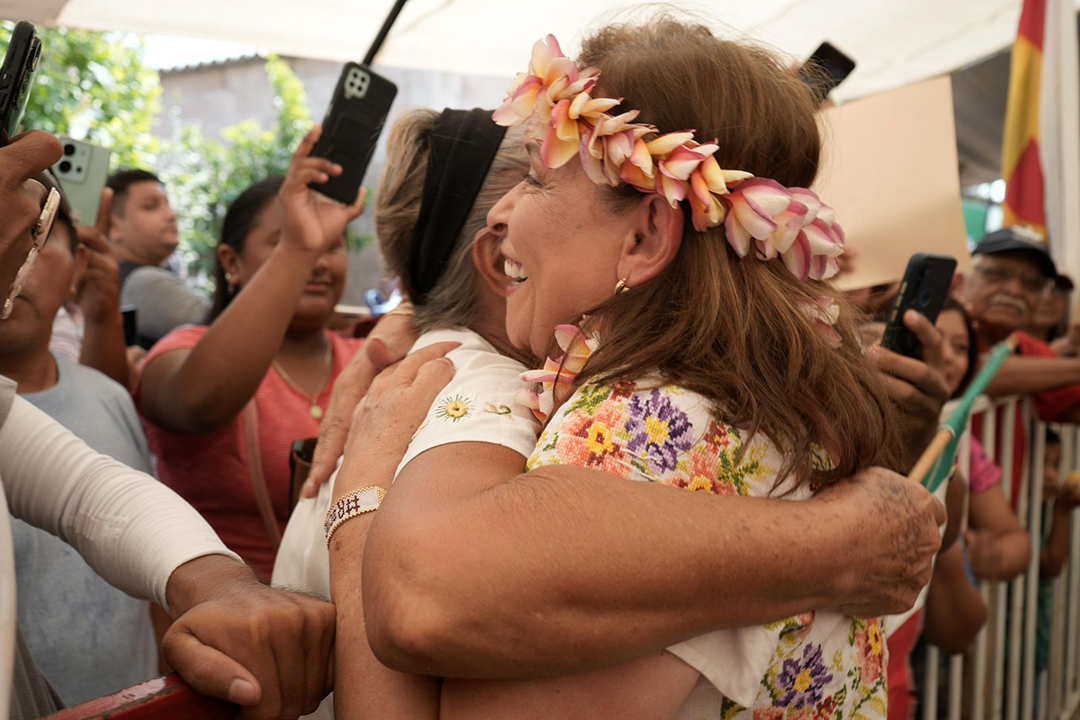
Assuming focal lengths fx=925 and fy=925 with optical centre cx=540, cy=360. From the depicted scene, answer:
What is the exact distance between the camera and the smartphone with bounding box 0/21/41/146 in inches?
50.9

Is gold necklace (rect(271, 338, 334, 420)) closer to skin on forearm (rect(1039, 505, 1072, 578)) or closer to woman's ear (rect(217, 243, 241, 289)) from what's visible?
woman's ear (rect(217, 243, 241, 289))

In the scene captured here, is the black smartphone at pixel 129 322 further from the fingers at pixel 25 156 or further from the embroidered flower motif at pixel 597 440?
the embroidered flower motif at pixel 597 440

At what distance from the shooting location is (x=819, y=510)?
1188 mm

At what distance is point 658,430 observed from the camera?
3.71 ft

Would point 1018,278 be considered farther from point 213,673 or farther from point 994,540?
point 213,673

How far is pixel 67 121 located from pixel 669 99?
11.1 m

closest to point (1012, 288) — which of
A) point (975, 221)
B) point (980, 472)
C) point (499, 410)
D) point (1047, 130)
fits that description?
point (1047, 130)

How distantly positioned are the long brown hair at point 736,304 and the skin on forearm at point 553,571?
164 mm

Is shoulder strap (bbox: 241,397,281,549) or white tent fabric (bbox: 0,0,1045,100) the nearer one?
shoulder strap (bbox: 241,397,281,549)

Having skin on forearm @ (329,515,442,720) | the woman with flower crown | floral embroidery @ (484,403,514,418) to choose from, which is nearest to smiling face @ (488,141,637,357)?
the woman with flower crown

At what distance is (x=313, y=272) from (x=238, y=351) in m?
0.65

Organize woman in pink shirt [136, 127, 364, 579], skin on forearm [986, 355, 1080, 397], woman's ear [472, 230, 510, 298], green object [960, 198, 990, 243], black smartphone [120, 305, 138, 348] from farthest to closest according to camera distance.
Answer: green object [960, 198, 990, 243], skin on forearm [986, 355, 1080, 397], black smartphone [120, 305, 138, 348], woman in pink shirt [136, 127, 364, 579], woman's ear [472, 230, 510, 298]

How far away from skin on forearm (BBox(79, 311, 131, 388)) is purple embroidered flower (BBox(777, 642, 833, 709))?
7.21ft

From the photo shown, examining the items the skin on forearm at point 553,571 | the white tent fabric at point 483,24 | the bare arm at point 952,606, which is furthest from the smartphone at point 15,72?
the bare arm at point 952,606
